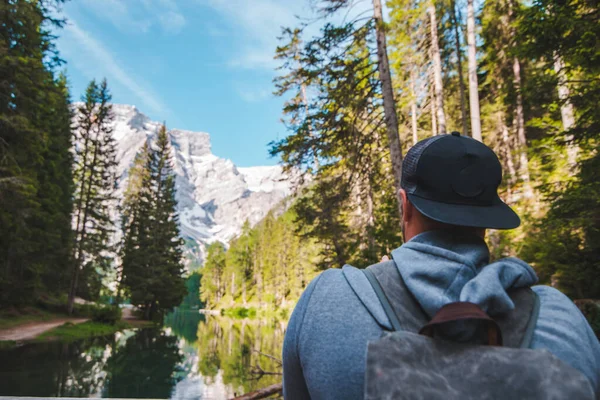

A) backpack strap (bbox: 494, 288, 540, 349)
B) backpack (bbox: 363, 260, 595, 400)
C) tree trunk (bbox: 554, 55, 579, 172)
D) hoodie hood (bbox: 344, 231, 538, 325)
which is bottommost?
backpack (bbox: 363, 260, 595, 400)

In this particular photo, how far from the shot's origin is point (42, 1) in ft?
49.6

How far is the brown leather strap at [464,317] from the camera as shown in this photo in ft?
2.87

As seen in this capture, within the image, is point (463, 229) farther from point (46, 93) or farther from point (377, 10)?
point (46, 93)

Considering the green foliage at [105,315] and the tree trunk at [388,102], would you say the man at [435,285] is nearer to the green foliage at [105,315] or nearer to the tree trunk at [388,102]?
the tree trunk at [388,102]

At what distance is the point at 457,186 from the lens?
119 centimetres

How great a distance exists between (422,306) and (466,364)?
0.18 metres

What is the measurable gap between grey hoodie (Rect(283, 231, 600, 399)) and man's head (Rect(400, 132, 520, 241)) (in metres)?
0.07

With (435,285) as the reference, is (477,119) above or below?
above

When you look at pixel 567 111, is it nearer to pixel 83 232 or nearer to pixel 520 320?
pixel 520 320

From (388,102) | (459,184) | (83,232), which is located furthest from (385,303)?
(83,232)

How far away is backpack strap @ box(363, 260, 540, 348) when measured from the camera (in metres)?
0.97

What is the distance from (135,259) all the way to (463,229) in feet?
125

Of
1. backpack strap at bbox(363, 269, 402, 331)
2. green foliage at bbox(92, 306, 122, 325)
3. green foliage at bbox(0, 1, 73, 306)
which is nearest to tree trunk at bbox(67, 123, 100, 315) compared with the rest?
green foliage at bbox(92, 306, 122, 325)

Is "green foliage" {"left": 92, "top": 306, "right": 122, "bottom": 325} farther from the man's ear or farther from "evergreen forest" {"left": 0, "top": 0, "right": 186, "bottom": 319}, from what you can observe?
the man's ear
